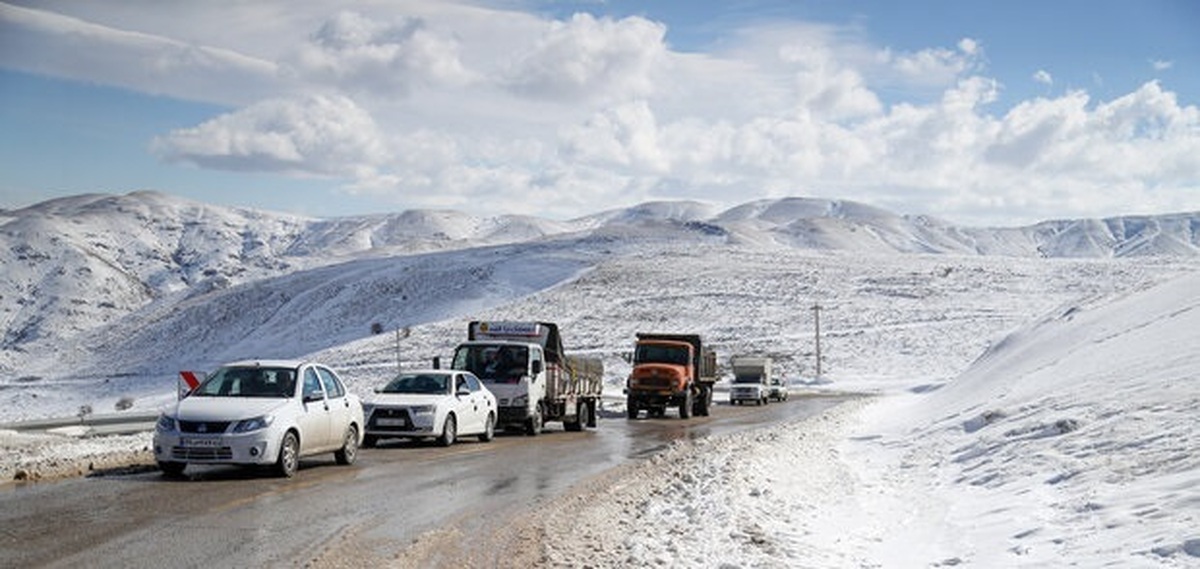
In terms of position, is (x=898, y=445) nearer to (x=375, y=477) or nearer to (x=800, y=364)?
(x=375, y=477)

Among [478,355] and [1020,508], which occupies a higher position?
[478,355]

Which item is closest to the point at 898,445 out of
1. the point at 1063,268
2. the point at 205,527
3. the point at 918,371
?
the point at 205,527

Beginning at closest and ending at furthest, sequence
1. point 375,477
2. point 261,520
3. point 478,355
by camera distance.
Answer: point 261,520, point 375,477, point 478,355

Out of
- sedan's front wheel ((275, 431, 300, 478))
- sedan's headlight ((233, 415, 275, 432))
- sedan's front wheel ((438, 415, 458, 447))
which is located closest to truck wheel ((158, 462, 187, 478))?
sedan's headlight ((233, 415, 275, 432))

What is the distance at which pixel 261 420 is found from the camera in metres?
15.4

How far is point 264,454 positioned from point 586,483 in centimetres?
456

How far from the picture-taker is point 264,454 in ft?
49.9

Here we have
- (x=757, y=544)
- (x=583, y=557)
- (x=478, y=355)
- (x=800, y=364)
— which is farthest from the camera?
(x=800, y=364)

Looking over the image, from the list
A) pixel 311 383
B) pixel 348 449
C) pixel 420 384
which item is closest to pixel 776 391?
pixel 420 384

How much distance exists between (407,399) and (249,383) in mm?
6448

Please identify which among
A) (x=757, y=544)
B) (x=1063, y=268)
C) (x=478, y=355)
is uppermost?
(x=1063, y=268)

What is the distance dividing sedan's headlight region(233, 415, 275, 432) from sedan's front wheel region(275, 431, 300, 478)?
0.45 metres

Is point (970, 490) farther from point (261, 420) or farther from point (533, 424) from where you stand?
point (533, 424)

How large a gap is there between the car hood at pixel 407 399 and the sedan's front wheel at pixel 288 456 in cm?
653
